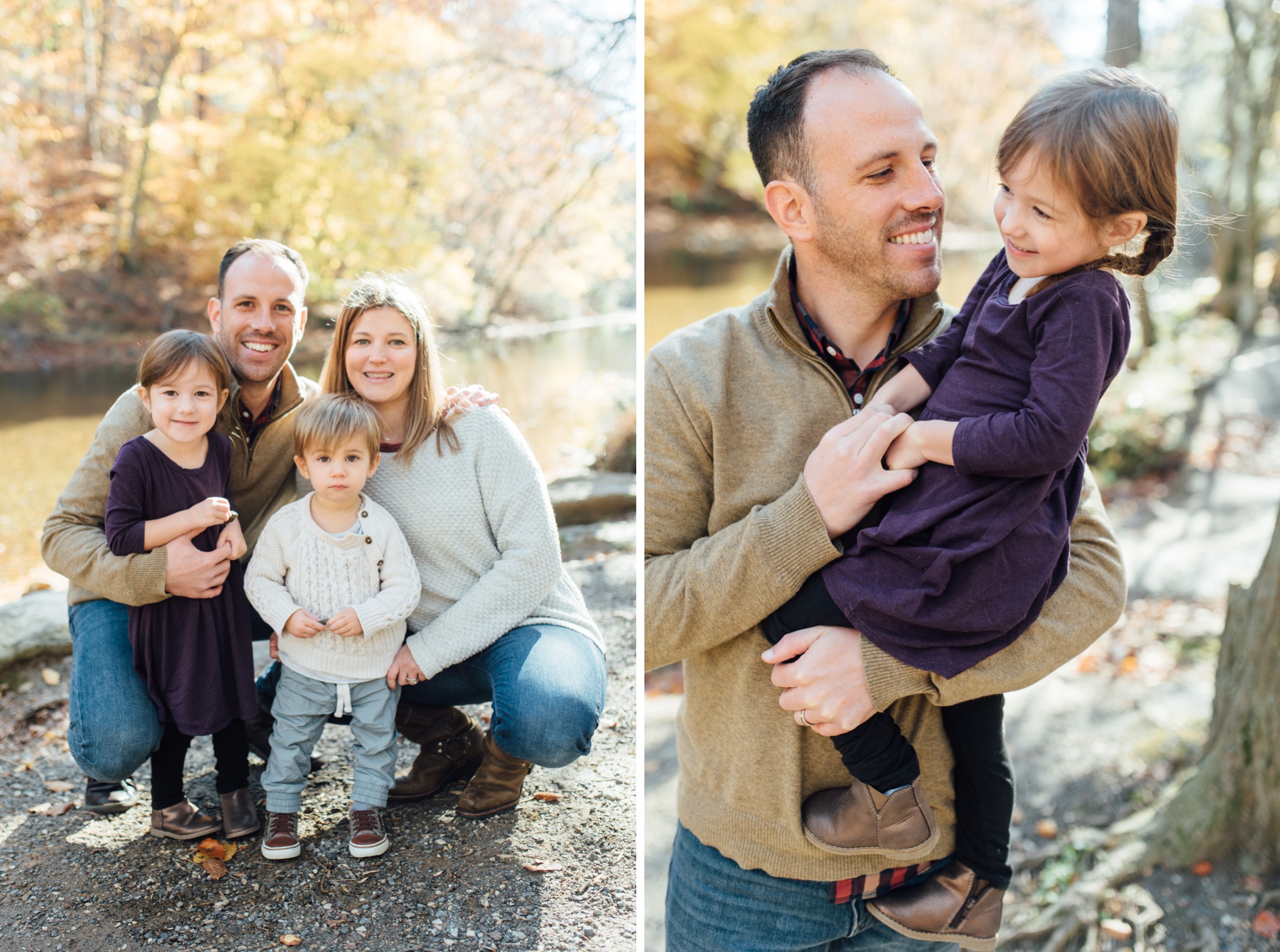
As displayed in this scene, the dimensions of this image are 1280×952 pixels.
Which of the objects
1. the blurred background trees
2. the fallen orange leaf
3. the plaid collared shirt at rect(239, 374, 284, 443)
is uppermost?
the blurred background trees

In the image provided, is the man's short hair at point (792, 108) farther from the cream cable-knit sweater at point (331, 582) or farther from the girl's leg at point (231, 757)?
the girl's leg at point (231, 757)

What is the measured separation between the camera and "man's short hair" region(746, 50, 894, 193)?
174cm

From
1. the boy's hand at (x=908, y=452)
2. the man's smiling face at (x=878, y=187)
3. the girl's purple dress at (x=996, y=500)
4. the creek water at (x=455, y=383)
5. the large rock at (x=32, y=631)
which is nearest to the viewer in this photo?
the girl's purple dress at (x=996, y=500)

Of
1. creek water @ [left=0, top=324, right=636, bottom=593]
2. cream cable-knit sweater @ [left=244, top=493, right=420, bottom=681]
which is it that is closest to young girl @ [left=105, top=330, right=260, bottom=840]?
cream cable-knit sweater @ [left=244, top=493, right=420, bottom=681]

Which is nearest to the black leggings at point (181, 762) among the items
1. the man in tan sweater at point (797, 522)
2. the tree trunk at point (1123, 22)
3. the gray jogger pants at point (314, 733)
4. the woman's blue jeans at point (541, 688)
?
the gray jogger pants at point (314, 733)

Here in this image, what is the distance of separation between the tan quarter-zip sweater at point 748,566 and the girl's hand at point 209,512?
44.5 inches

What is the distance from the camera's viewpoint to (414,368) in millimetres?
2387

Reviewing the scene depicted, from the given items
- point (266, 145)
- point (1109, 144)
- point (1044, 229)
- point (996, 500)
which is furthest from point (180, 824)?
point (266, 145)

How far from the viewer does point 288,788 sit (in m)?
2.31

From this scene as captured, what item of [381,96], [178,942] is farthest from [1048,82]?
[381,96]

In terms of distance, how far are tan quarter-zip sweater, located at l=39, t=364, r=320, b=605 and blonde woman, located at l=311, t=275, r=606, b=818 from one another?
0.31 metres

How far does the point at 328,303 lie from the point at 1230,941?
10.7 meters

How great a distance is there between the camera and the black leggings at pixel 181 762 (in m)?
2.37

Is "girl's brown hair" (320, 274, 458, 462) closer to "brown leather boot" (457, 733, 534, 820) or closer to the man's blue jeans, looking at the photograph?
"brown leather boot" (457, 733, 534, 820)
